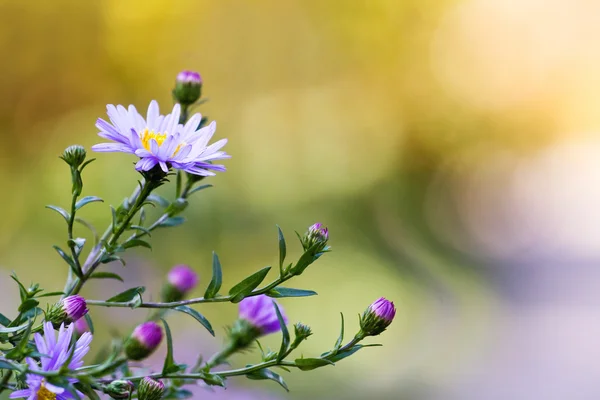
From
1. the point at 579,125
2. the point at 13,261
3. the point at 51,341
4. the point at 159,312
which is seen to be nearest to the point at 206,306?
the point at 13,261

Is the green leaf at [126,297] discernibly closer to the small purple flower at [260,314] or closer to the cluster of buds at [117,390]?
the cluster of buds at [117,390]

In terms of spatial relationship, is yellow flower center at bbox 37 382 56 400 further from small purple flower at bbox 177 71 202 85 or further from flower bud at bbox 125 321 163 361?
small purple flower at bbox 177 71 202 85

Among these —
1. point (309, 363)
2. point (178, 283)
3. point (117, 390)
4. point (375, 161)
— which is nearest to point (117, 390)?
point (117, 390)

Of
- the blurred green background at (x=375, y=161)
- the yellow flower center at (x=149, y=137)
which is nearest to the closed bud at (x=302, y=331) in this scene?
the yellow flower center at (x=149, y=137)

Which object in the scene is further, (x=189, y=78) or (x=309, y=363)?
(x=189, y=78)

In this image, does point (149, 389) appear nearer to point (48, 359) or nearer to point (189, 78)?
point (48, 359)

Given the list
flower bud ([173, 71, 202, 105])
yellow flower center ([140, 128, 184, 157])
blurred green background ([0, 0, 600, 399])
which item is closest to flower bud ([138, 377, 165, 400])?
yellow flower center ([140, 128, 184, 157])
